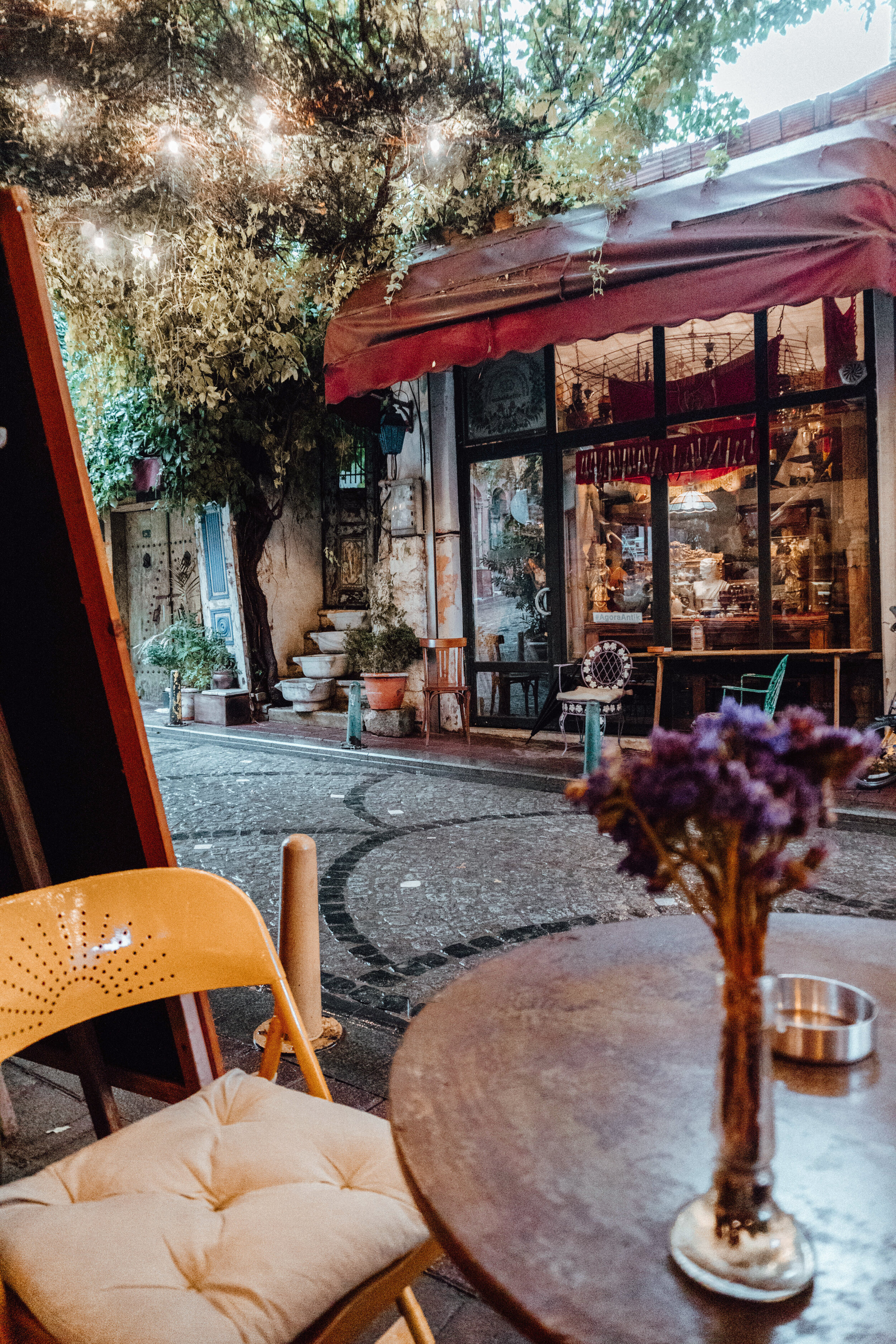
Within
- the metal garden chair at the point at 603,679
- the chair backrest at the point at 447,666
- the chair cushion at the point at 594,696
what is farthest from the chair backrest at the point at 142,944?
the chair backrest at the point at 447,666

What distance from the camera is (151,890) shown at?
1.76 m

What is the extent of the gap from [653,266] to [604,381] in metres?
3.20

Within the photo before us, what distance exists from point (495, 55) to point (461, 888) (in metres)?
5.19

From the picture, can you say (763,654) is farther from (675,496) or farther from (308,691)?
(308,691)

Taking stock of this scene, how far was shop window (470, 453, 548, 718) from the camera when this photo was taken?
30.3 ft

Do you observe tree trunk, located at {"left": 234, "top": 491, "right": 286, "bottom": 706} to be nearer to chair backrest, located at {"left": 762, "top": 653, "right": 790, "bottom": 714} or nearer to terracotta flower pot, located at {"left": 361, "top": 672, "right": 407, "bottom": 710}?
terracotta flower pot, located at {"left": 361, "top": 672, "right": 407, "bottom": 710}

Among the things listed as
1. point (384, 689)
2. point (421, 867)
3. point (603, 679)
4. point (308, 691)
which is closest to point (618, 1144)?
point (421, 867)

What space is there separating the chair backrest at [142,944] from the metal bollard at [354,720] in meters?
6.79

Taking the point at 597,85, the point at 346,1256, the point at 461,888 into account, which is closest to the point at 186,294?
the point at 597,85

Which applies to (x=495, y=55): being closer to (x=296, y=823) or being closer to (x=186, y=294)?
(x=186, y=294)

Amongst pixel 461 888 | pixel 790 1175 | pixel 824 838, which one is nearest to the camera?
pixel 824 838

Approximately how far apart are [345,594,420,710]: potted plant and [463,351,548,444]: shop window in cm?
217

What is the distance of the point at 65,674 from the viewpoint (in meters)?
2.06

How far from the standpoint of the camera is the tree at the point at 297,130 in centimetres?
530
